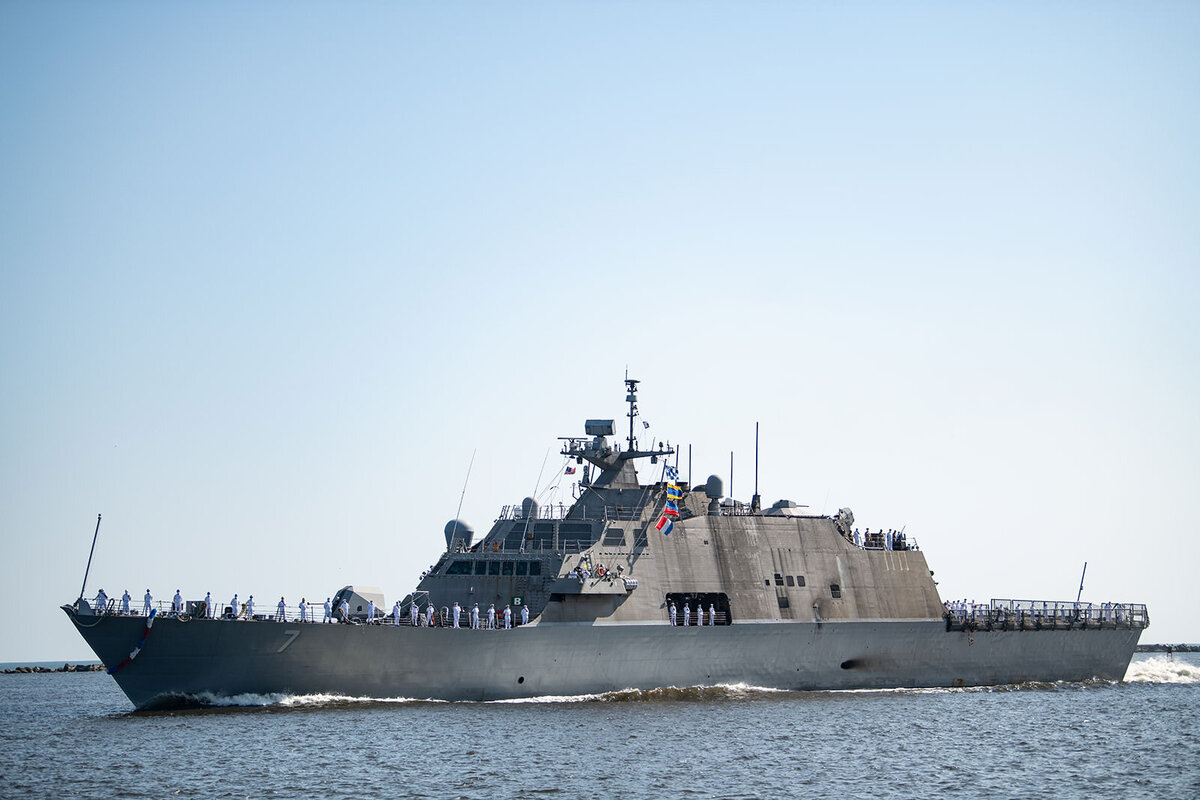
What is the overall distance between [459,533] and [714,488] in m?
7.47

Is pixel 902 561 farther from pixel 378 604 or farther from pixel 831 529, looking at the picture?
pixel 378 604

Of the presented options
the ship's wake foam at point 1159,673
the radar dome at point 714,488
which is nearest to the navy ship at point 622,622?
the radar dome at point 714,488

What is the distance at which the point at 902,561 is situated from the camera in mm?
36219

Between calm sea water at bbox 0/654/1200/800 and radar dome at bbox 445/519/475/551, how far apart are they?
227 inches

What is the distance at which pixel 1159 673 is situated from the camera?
47469 millimetres

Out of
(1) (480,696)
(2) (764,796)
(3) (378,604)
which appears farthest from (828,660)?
(2) (764,796)

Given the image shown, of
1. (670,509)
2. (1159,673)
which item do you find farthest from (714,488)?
(1159,673)

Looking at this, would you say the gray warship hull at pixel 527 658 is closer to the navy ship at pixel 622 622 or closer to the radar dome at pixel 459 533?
the navy ship at pixel 622 622

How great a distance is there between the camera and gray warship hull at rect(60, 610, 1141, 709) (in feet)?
84.4

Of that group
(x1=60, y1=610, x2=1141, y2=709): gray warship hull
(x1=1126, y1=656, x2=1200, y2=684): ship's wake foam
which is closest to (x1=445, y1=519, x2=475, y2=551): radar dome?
(x1=60, y1=610, x2=1141, y2=709): gray warship hull

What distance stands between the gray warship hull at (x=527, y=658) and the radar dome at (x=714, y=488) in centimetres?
406

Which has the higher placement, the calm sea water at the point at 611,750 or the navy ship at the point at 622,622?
the navy ship at the point at 622,622

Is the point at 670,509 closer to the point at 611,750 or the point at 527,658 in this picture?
the point at 527,658

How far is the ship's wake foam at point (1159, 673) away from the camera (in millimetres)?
45094
